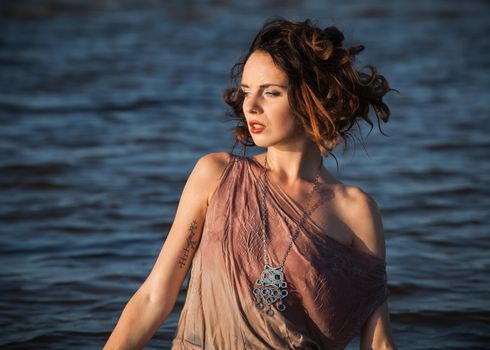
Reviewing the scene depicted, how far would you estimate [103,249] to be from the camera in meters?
5.31

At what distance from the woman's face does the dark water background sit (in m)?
1.54

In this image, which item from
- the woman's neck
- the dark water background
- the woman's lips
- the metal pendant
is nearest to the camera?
the metal pendant

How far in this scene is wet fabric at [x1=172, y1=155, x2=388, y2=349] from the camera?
2.89 meters

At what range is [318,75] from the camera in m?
3.03

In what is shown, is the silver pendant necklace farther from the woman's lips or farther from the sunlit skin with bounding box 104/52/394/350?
the woman's lips

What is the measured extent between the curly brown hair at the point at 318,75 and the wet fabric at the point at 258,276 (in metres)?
0.28

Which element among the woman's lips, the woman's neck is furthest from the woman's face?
the woman's neck

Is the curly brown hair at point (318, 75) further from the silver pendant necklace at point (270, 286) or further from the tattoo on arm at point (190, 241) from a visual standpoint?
the tattoo on arm at point (190, 241)

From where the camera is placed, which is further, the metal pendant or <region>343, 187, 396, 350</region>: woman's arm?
<region>343, 187, 396, 350</region>: woman's arm

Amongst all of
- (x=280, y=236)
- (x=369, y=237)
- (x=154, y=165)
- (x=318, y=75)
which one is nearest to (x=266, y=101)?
(x=318, y=75)

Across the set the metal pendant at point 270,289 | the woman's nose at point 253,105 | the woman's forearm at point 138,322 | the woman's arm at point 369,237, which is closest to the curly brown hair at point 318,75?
the woman's nose at point 253,105

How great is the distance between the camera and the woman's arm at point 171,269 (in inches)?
115

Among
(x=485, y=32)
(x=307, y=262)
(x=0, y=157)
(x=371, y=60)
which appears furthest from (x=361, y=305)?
(x=485, y=32)

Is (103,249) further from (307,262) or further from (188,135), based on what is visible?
(188,135)
